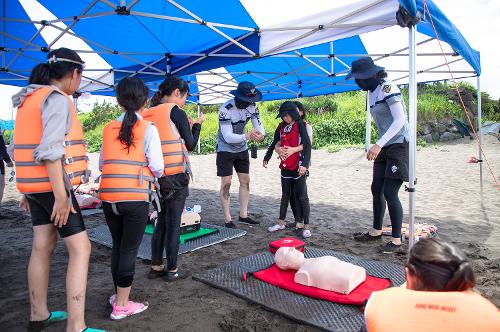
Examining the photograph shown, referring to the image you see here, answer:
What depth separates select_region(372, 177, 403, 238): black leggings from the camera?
3.97 meters

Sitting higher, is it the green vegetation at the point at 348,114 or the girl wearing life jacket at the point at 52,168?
the green vegetation at the point at 348,114

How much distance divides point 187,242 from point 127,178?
213 centimetres

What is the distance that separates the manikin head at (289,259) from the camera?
3.29m

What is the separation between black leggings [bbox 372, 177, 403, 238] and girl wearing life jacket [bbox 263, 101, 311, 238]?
855mm

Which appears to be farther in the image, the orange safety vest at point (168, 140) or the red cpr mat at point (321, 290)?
the orange safety vest at point (168, 140)

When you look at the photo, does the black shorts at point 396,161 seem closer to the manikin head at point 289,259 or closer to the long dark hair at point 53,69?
the manikin head at point 289,259

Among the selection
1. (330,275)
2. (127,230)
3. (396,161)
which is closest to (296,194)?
(396,161)

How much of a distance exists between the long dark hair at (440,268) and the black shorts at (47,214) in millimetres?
1769

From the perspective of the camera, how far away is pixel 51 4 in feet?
16.2

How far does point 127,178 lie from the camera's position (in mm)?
2451

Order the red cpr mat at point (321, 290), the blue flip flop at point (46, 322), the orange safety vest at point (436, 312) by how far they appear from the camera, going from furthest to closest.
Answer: the red cpr mat at point (321, 290)
the blue flip flop at point (46, 322)
the orange safety vest at point (436, 312)

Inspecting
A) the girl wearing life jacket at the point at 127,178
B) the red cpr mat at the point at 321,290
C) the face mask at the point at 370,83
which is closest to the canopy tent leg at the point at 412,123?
the face mask at the point at 370,83

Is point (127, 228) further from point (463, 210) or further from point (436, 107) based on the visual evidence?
point (436, 107)

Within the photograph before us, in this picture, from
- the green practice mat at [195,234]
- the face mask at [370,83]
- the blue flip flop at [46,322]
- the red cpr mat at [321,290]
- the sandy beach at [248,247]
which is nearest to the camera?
the blue flip flop at [46,322]
